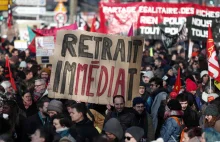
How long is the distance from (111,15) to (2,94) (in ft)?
48.3

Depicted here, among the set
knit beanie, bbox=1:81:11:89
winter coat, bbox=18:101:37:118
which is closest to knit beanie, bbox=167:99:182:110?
winter coat, bbox=18:101:37:118

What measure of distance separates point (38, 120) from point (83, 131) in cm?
126

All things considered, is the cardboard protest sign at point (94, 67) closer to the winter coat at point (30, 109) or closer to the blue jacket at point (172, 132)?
the winter coat at point (30, 109)

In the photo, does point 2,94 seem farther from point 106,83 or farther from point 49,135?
point 49,135

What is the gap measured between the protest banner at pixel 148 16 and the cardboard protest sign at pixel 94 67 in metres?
12.8

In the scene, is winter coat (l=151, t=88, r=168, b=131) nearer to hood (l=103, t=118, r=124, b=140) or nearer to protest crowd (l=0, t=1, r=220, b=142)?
protest crowd (l=0, t=1, r=220, b=142)

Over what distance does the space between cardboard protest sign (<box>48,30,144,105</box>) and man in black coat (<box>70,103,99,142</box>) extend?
6.56ft

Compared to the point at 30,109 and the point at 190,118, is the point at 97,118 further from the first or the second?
the point at 190,118

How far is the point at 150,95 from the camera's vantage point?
43.6 feet

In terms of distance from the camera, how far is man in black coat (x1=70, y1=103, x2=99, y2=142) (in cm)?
946

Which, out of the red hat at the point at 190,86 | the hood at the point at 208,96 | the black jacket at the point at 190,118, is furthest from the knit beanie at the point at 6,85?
the black jacket at the point at 190,118

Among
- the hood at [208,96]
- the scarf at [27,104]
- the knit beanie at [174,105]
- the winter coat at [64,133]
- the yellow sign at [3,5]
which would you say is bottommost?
the hood at [208,96]

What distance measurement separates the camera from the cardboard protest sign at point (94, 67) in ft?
39.3

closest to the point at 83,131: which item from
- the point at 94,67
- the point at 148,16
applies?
the point at 94,67
